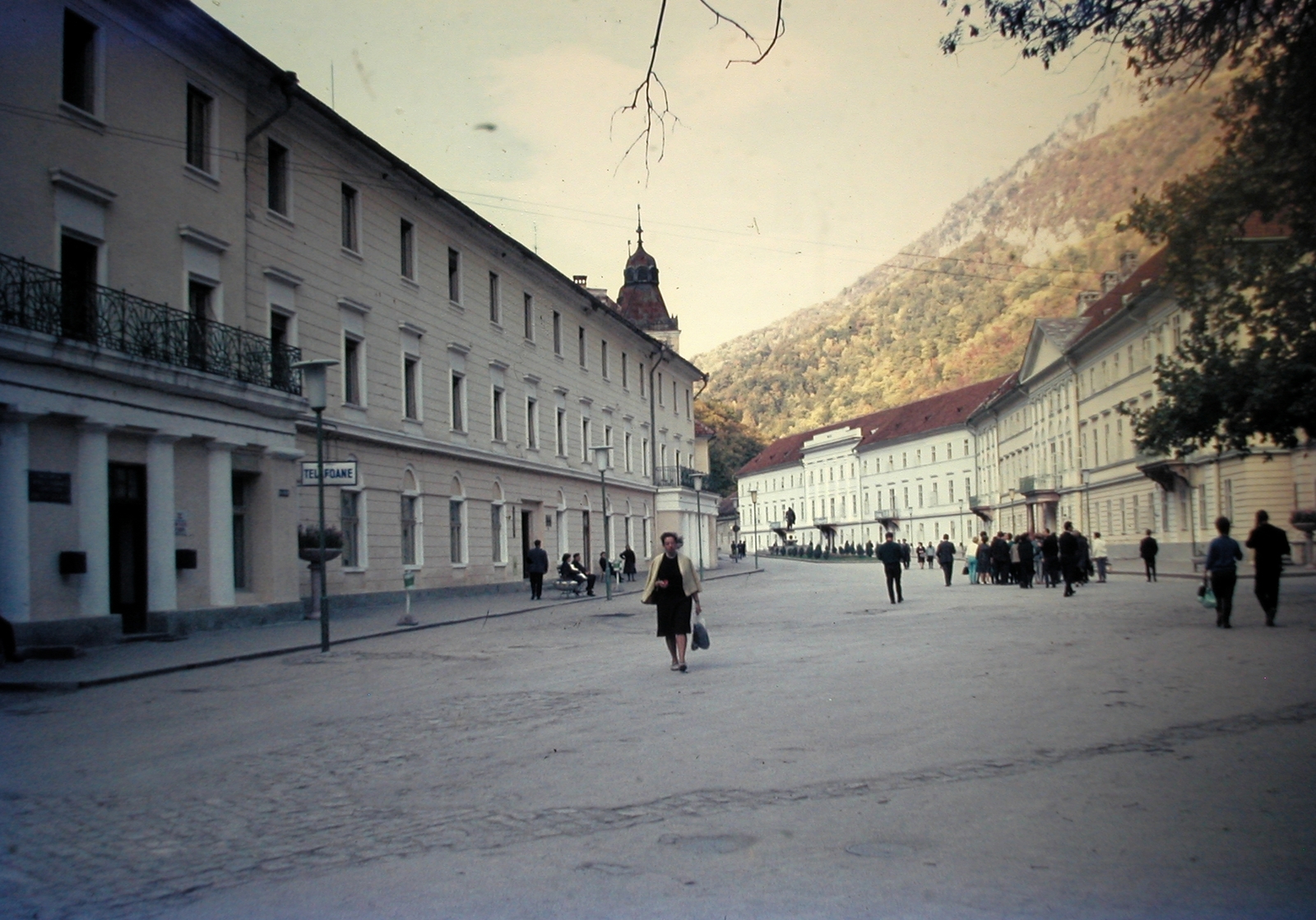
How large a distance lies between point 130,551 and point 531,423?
24112 millimetres

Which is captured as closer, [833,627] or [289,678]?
[289,678]

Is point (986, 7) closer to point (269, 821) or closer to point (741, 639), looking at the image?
point (269, 821)

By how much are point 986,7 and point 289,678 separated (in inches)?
431

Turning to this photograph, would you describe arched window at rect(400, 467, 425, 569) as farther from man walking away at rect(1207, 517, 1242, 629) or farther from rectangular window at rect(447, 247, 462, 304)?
man walking away at rect(1207, 517, 1242, 629)

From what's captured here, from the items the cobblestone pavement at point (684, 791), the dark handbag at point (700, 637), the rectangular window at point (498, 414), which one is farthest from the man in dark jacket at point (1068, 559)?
the rectangular window at point (498, 414)

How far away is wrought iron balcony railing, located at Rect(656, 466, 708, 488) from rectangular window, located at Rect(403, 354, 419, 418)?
94.3 ft

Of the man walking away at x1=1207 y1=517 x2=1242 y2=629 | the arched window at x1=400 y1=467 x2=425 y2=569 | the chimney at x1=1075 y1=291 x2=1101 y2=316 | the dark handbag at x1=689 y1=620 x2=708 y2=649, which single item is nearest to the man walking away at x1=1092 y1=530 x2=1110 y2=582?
the man walking away at x1=1207 y1=517 x2=1242 y2=629

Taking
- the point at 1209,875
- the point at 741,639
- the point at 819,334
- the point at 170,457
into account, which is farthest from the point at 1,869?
the point at 819,334

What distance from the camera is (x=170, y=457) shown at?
824 inches

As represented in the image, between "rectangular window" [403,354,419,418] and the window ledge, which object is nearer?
the window ledge

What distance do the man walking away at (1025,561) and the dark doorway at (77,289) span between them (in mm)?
26774

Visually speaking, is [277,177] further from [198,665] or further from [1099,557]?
[1099,557]

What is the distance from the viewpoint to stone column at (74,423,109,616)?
1875 centimetres

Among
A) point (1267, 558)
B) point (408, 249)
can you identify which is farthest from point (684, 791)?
point (408, 249)
